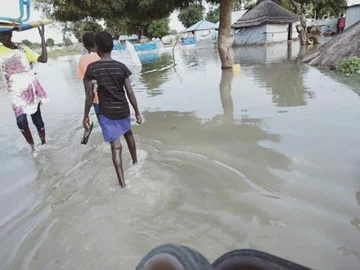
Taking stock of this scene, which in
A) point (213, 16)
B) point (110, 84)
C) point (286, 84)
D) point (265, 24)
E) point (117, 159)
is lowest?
point (286, 84)

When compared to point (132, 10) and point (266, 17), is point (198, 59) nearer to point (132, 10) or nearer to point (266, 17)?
point (132, 10)

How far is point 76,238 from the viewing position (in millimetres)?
2541

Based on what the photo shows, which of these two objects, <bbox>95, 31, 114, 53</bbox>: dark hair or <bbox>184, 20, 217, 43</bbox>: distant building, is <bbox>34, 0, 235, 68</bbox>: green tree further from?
<bbox>184, 20, 217, 43</bbox>: distant building

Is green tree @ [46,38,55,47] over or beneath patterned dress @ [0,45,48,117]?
over

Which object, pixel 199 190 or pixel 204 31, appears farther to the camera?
pixel 204 31

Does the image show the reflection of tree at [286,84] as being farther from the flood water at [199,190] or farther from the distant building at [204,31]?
the distant building at [204,31]

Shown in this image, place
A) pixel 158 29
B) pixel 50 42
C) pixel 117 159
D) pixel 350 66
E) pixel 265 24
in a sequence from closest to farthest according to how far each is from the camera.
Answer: pixel 117 159
pixel 350 66
pixel 265 24
pixel 158 29
pixel 50 42

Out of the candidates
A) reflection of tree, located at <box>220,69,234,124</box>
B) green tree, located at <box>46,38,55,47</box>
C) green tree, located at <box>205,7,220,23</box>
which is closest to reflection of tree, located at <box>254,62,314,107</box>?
reflection of tree, located at <box>220,69,234,124</box>

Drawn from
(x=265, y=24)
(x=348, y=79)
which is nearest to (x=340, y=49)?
(x=348, y=79)

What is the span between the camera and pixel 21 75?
4.32 m

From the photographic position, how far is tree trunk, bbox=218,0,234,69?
35.3ft

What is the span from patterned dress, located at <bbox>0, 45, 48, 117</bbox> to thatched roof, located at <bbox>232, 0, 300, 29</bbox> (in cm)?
2326

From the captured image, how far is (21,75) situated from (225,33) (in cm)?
829

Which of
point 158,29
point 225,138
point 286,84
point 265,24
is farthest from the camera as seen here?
point 158,29
